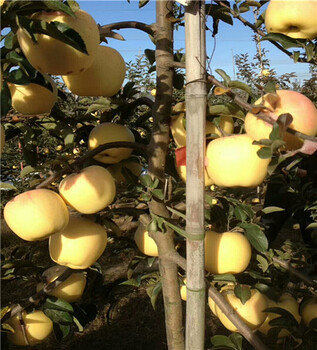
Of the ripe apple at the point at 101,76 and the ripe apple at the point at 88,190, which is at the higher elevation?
the ripe apple at the point at 101,76

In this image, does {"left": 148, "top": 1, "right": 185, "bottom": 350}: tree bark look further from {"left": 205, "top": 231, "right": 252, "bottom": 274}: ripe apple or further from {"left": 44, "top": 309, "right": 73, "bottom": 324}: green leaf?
{"left": 44, "top": 309, "right": 73, "bottom": 324}: green leaf

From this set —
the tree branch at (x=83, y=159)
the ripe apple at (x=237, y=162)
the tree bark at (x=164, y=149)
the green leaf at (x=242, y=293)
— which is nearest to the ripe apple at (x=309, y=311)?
the green leaf at (x=242, y=293)

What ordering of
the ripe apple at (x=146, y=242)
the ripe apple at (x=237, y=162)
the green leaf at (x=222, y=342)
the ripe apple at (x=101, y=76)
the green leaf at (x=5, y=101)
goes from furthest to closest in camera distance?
the ripe apple at (x=146, y=242), the green leaf at (x=222, y=342), the ripe apple at (x=101, y=76), the ripe apple at (x=237, y=162), the green leaf at (x=5, y=101)

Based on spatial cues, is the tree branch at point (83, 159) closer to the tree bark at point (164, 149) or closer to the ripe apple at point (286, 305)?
the tree bark at point (164, 149)

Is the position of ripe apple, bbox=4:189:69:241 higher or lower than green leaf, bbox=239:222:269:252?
higher

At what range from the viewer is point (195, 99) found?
67 centimetres

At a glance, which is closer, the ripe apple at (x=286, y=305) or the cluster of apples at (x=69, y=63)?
the cluster of apples at (x=69, y=63)

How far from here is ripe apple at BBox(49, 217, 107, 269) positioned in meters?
0.86

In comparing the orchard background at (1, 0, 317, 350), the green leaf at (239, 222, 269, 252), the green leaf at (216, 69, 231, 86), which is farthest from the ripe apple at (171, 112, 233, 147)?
the green leaf at (239, 222, 269, 252)

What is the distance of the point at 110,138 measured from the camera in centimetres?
96

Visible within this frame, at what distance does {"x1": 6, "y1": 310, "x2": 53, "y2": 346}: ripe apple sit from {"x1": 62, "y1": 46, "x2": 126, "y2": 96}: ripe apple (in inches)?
23.4

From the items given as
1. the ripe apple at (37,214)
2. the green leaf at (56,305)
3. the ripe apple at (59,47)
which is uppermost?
the ripe apple at (59,47)

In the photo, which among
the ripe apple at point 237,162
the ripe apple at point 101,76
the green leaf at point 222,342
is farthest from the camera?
the green leaf at point 222,342

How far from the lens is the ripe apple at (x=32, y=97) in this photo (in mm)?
783
